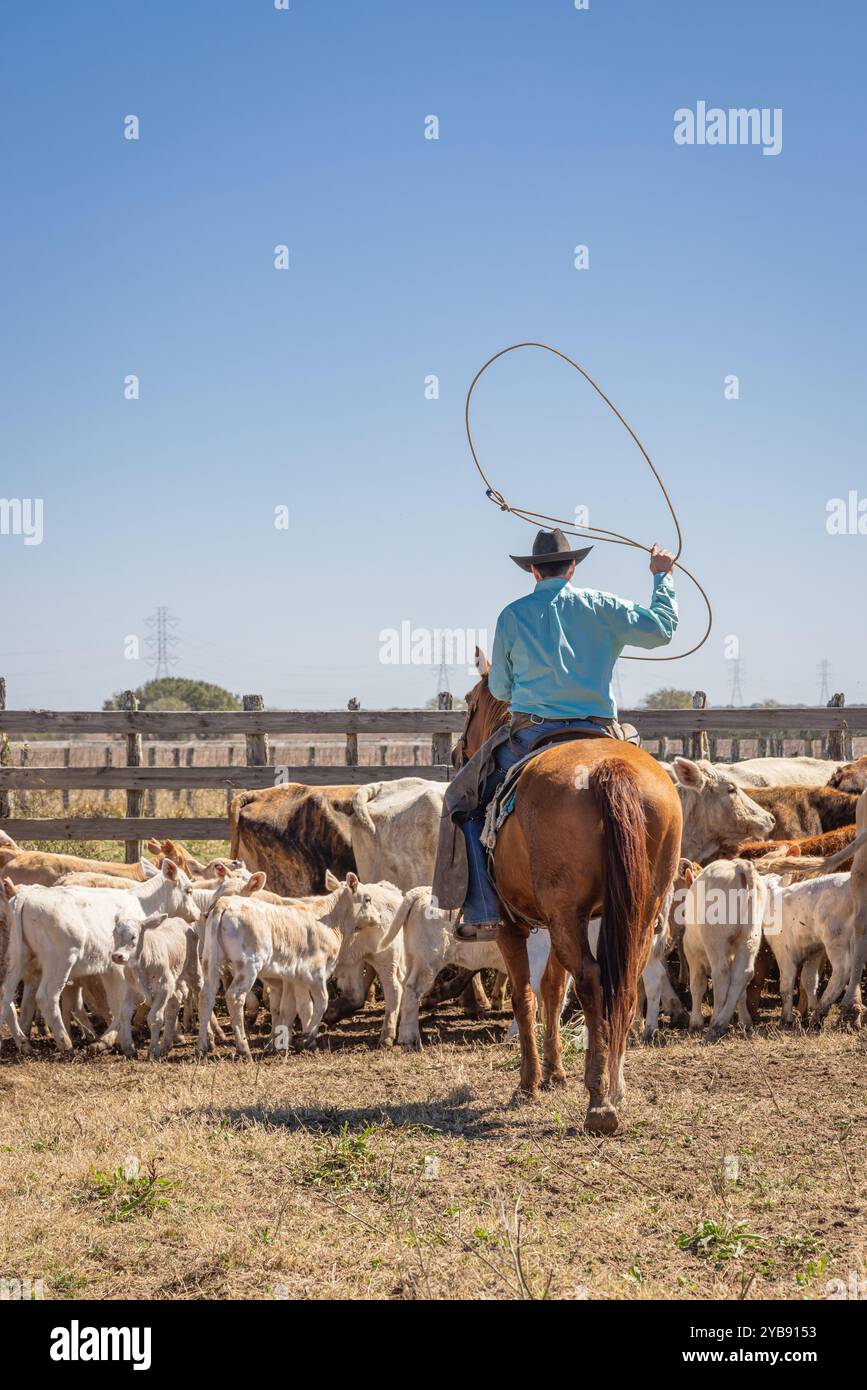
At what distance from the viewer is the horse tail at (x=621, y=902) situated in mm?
6145

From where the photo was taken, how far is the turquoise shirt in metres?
7.13

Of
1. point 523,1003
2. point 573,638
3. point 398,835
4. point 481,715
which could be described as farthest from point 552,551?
point 398,835

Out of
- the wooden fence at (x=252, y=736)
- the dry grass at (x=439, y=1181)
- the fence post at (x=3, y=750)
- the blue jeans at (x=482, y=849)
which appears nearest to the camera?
the dry grass at (x=439, y=1181)

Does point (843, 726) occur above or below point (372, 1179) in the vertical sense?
above

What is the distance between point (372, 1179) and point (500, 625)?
302cm

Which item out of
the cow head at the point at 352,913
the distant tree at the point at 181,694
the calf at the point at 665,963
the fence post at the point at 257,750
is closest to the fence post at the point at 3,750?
the fence post at the point at 257,750

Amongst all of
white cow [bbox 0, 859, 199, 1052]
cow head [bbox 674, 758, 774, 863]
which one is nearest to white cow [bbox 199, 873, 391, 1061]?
white cow [bbox 0, 859, 199, 1052]

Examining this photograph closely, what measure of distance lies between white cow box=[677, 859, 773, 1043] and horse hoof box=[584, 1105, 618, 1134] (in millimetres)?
3274

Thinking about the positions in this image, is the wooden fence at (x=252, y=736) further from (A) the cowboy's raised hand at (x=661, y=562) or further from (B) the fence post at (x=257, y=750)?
(A) the cowboy's raised hand at (x=661, y=562)

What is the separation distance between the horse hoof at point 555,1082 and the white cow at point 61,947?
346 cm

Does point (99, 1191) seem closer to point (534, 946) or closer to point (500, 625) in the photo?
point (500, 625)

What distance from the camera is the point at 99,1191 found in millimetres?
5762

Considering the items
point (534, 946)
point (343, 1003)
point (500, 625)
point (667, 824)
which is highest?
point (500, 625)

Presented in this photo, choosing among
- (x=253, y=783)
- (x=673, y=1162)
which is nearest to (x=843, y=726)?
(x=253, y=783)
